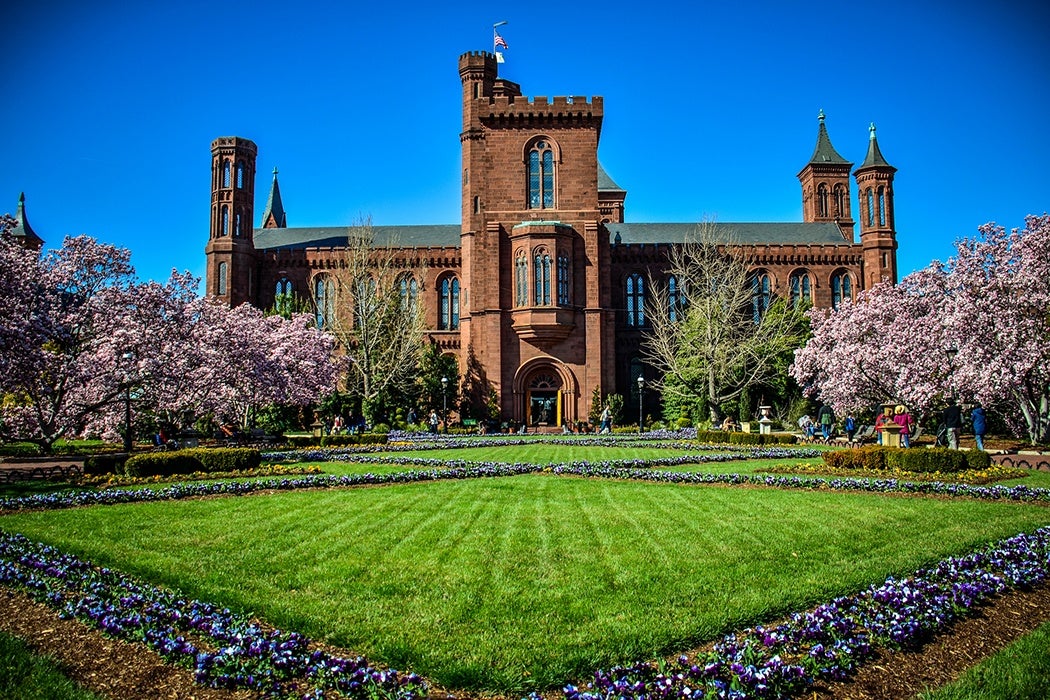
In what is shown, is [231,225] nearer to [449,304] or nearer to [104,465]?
[449,304]

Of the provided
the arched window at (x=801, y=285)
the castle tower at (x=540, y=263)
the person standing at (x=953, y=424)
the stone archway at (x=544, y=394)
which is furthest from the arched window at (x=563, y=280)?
the person standing at (x=953, y=424)

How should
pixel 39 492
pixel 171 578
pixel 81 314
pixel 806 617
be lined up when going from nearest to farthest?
pixel 806 617, pixel 171 578, pixel 39 492, pixel 81 314

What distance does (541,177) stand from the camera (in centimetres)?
4541

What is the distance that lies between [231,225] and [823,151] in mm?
48173

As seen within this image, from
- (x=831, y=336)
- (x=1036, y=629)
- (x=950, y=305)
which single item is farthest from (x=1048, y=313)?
(x=1036, y=629)

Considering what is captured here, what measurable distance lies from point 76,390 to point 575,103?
3175 centimetres

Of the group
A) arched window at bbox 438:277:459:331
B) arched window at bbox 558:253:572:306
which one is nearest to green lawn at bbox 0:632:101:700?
arched window at bbox 558:253:572:306

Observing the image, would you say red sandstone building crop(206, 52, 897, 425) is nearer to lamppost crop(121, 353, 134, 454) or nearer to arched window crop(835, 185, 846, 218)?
arched window crop(835, 185, 846, 218)

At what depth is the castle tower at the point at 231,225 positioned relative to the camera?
51.6 meters

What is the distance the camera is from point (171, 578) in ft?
26.9

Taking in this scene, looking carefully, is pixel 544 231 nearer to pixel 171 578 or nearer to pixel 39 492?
pixel 39 492

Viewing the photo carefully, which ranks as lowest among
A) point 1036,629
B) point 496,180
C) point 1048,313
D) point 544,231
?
point 1036,629

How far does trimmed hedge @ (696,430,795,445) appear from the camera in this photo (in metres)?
27.7

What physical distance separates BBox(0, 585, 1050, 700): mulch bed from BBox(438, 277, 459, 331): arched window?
45059 millimetres
